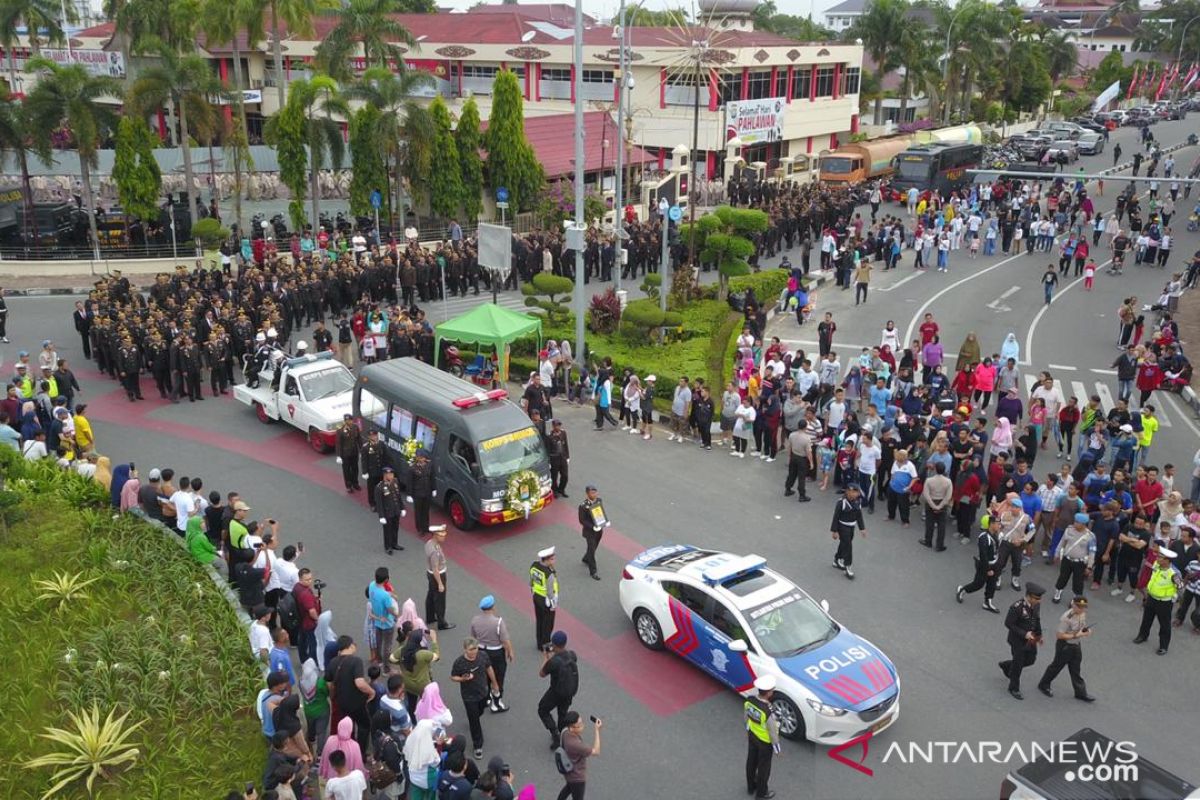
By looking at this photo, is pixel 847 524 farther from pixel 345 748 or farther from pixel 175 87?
pixel 175 87

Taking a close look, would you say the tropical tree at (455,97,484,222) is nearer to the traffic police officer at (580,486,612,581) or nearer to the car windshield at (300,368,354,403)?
the car windshield at (300,368,354,403)

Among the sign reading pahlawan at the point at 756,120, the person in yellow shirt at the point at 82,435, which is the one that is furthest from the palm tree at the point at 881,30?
the person in yellow shirt at the point at 82,435

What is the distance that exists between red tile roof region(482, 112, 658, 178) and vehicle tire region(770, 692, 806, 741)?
106 ft

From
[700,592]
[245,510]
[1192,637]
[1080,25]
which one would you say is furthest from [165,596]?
[1080,25]

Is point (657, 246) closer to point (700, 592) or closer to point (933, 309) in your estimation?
point (933, 309)

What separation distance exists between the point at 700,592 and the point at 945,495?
5.28m

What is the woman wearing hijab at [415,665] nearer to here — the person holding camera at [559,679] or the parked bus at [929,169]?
the person holding camera at [559,679]

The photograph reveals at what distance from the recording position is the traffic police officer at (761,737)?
9.59 m

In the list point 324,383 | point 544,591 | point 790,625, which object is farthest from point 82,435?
point 790,625

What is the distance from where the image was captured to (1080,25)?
150375 mm

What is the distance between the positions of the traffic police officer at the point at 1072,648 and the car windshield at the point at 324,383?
527 inches

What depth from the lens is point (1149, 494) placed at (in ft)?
48.4

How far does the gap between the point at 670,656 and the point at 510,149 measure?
A: 92.9 ft

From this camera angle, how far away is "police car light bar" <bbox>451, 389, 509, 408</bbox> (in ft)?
52.6
